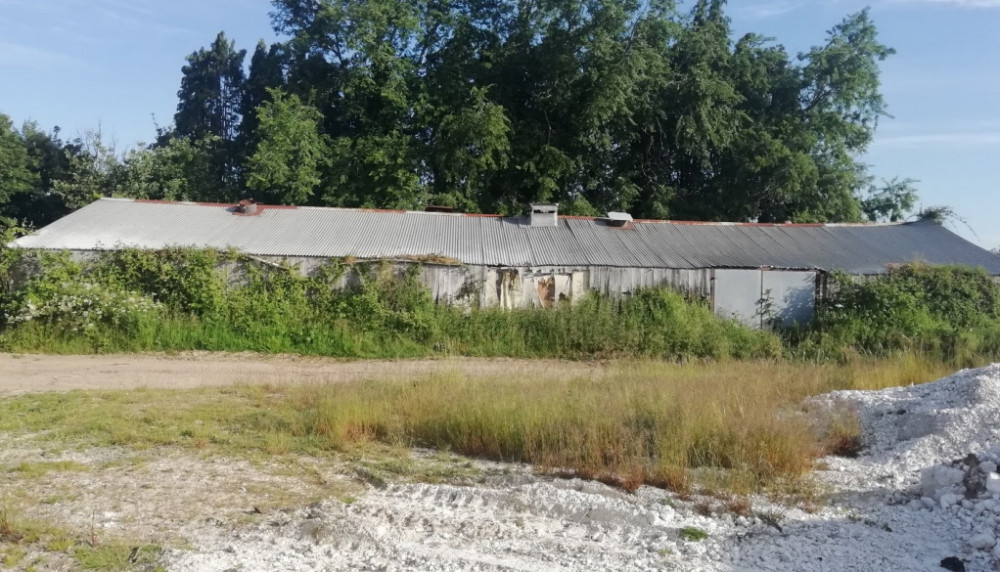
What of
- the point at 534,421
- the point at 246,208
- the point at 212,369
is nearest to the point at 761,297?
the point at 534,421

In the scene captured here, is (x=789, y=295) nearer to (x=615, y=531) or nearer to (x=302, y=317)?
(x=302, y=317)

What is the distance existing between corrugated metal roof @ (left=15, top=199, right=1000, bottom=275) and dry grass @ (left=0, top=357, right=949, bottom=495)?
22.2ft

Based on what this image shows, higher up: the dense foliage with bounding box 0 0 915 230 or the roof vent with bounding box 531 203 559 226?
the dense foliage with bounding box 0 0 915 230

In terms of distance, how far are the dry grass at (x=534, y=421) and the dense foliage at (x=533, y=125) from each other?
14.3 metres

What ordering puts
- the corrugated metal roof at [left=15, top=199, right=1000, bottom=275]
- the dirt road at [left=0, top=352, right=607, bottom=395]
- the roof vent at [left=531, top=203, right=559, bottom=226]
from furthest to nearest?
the roof vent at [left=531, top=203, right=559, bottom=226] < the corrugated metal roof at [left=15, top=199, right=1000, bottom=275] < the dirt road at [left=0, top=352, right=607, bottom=395]

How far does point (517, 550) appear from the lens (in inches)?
196

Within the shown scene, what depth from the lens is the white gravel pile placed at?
4.79 m

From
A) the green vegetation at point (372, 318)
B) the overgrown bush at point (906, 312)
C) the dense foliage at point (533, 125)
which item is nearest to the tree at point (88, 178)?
the dense foliage at point (533, 125)

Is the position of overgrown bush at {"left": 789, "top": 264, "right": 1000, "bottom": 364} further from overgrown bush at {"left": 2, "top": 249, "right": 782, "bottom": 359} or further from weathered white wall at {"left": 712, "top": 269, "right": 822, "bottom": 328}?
overgrown bush at {"left": 2, "top": 249, "right": 782, "bottom": 359}

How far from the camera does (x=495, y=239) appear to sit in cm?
1784

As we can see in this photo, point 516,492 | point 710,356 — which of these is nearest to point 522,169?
point 710,356

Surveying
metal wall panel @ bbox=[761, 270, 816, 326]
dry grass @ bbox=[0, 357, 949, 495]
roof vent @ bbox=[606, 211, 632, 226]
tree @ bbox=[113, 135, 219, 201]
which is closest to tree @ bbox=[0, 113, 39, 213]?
tree @ bbox=[113, 135, 219, 201]

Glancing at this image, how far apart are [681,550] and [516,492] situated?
1.45 m

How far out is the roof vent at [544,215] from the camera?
19.1m
